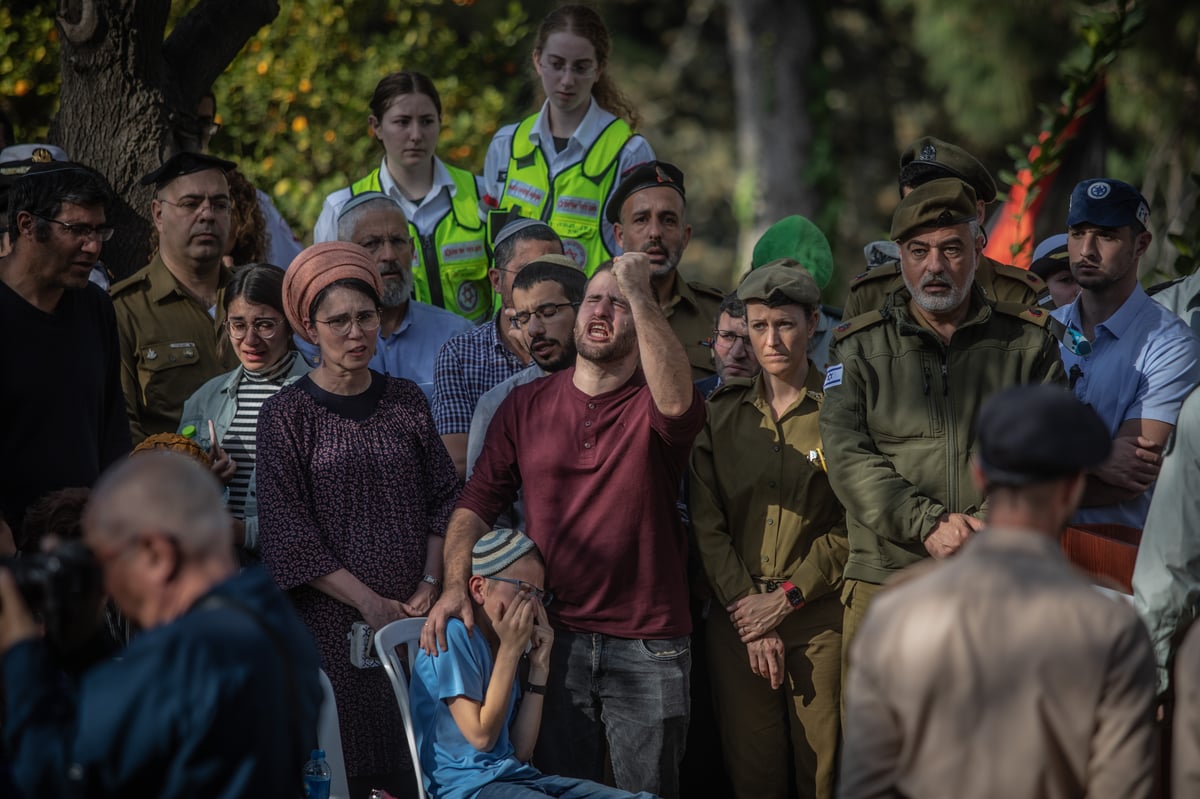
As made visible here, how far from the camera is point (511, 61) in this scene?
32.5 ft

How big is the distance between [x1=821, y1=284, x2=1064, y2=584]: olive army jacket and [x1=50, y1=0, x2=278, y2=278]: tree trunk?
3.45 metres

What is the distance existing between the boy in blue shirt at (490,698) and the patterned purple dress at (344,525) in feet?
1.32

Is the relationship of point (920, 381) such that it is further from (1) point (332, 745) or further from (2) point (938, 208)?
(1) point (332, 745)

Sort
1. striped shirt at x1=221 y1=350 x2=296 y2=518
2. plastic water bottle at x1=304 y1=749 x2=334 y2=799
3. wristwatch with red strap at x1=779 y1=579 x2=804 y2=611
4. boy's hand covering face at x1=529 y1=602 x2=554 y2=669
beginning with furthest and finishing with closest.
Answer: striped shirt at x1=221 y1=350 x2=296 y2=518 → wristwatch with red strap at x1=779 y1=579 x2=804 y2=611 → boy's hand covering face at x1=529 y1=602 x2=554 y2=669 → plastic water bottle at x1=304 y1=749 x2=334 y2=799

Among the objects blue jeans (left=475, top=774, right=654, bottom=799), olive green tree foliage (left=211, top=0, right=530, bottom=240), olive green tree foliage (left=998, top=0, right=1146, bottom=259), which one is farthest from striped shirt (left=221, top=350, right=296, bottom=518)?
olive green tree foliage (left=998, top=0, right=1146, bottom=259)

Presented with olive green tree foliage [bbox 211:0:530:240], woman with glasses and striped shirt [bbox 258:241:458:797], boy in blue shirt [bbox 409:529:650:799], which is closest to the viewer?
boy in blue shirt [bbox 409:529:650:799]

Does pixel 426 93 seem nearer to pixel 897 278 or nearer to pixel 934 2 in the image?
pixel 897 278

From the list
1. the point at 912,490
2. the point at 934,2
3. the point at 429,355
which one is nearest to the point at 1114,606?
the point at 912,490

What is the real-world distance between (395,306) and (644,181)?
1173 mm

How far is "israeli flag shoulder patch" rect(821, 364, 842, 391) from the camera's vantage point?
4.73 m

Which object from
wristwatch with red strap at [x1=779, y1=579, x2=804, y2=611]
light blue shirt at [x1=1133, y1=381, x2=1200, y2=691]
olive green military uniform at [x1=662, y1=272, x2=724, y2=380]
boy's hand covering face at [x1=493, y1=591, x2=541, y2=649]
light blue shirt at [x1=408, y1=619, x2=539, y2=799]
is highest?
olive green military uniform at [x1=662, y1=272, x2=724, y2=380]

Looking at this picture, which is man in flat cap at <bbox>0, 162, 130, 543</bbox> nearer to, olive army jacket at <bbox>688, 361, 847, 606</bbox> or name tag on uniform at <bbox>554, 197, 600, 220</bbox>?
olive army jacket at <bbox>688, 361, 847, 606</bbox>

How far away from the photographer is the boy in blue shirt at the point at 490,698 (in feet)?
13.8

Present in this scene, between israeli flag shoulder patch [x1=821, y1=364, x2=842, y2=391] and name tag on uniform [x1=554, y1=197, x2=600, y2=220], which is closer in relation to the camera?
israeli flag shoulder patch [x1=821, y1=364, x2=842, y2=391]
